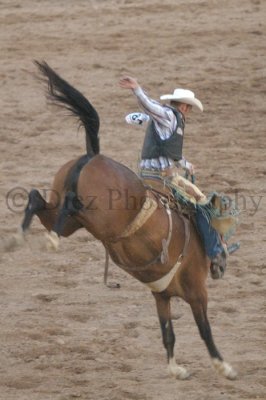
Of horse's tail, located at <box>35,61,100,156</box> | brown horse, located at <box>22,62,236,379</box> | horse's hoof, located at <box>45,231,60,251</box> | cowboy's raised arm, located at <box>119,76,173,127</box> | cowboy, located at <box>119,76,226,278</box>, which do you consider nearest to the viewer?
horse's hoof, located at <box>45,231,60,251</box>

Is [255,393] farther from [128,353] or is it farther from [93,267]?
[93,267]

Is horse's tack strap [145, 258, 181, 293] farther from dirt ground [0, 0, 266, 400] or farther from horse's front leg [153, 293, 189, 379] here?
dirt ground [0, 0, 266, 400]

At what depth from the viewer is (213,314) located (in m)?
9.62

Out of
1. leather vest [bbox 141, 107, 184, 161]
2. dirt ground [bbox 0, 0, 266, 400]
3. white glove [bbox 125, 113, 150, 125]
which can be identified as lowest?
dirt ground [bbox 0, 0, 266, 400]

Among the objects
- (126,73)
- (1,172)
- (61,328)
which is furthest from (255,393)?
(126,73)

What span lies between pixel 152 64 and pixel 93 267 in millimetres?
5425

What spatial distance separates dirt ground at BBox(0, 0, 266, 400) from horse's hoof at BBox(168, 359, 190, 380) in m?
0.08

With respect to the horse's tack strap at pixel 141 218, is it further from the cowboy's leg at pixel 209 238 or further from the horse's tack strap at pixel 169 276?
the cowboy's leg at pixel 209 238

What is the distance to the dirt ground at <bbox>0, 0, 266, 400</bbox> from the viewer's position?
8625 mm

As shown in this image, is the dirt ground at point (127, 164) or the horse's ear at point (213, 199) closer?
the horse's ear at point (213, 199)

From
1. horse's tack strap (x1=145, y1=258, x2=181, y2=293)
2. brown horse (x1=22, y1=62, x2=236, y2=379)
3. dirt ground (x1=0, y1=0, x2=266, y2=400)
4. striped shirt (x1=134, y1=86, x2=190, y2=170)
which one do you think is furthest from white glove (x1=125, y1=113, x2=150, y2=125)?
dirt ground (x1=0, y1=0, x2=266, y2=400)

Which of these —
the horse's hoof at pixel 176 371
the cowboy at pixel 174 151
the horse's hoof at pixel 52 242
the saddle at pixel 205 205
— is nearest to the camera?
the horse's hoof at pixel 52 242

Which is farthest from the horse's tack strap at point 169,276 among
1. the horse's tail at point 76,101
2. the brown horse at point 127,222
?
the horse's tail at point 76,101

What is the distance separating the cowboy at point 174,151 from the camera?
802 cm
